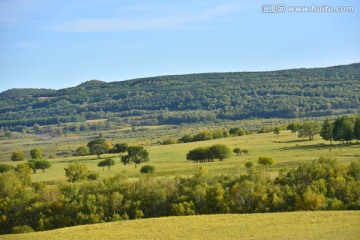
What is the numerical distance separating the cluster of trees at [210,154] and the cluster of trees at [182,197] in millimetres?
35455

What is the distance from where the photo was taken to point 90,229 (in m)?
57.2

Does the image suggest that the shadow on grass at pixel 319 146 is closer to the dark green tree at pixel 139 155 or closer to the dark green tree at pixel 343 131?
the dark green tree at pixel 343 131

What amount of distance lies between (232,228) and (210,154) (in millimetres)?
59701

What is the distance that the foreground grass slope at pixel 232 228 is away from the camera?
46938 millimetres

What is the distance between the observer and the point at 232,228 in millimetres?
51469

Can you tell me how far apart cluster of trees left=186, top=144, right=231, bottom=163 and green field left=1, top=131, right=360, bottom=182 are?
1548 millimetres

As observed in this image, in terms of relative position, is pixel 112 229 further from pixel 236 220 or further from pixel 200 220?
pixel 236 220

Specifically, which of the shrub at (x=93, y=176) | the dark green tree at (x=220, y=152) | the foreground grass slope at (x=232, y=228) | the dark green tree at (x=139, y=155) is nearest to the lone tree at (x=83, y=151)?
the dark green tree at (x=139, y=155)

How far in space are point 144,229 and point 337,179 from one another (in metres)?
25.2

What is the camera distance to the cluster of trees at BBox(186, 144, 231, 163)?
110 m

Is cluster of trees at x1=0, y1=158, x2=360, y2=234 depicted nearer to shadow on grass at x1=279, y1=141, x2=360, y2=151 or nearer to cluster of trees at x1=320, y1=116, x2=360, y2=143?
shadow on grass at x1=279, y1=141, x2=360, y2=151

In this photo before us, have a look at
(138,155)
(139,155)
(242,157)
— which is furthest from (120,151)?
(242,157)

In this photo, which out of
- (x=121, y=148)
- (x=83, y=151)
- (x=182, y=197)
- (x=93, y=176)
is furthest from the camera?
(x=83, y=151)

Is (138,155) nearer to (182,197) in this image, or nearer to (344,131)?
(344,131)
